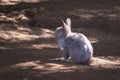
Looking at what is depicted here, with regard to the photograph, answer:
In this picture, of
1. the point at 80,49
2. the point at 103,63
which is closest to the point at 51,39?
the point at 103,63

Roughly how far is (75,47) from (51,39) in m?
3.22

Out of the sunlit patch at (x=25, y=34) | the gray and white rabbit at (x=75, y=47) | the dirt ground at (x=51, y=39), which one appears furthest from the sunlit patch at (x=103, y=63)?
the sunlit patch at (x=25, y=34)

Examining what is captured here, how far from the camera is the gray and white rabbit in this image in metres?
9.27

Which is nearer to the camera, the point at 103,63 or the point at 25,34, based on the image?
the point at 103,63

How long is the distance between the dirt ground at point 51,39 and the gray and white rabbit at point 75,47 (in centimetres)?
20

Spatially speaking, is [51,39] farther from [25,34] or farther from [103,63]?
[103,63]

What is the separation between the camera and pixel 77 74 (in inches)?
339

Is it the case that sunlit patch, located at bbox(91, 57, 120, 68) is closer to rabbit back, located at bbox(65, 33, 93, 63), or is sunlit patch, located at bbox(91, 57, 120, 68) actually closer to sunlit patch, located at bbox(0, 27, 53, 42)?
rabbit back, located at bbox(65, 33, 93, 63)

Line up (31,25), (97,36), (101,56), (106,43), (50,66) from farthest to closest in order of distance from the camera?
(31,25) < (97,36) < (106,43) < (101,56) < (50,66)

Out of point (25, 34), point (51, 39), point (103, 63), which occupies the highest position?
point (25, 34)

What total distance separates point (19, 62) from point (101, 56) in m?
2.36

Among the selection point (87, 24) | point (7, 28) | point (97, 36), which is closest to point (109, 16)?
point (87, 24)

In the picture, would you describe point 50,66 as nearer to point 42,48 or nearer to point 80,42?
point 80,42

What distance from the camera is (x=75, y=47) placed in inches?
368
